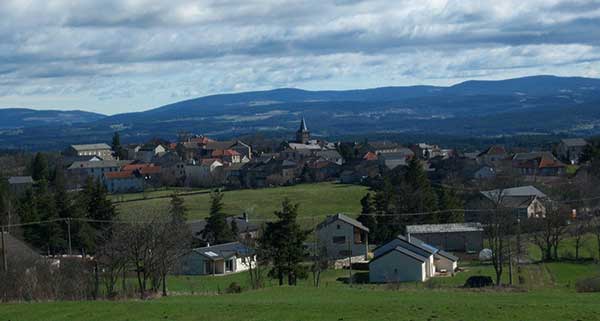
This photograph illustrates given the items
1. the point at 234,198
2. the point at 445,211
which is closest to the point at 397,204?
the point at 445,211

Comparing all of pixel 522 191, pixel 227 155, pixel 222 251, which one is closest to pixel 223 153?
pixel 227 155

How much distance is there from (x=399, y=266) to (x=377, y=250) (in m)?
4.75

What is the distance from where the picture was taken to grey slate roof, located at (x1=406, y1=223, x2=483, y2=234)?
46594 mm

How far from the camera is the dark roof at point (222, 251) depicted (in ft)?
140

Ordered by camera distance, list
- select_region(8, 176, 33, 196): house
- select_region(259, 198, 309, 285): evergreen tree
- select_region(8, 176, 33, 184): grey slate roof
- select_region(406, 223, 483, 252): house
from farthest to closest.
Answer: select_region(8, 176, 33, 184): grey slate roof, select_region(8, 176, 33, 196): house, select_region(406, 223, 483, 252): house, select_region(259, 198, 309, 285): evergreen tree

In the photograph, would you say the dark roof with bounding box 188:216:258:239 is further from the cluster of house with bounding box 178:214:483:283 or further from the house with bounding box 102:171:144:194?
the house with bounding box 102:171:144:194

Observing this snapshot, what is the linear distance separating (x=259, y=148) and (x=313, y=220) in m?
78.2

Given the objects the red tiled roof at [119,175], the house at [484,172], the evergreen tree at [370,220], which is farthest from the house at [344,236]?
the red tiled roof at [119,175]

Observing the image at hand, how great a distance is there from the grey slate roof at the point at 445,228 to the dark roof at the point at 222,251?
30.1 ft

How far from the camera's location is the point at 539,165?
8269 centimetres

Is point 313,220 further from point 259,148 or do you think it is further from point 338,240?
point 259,148

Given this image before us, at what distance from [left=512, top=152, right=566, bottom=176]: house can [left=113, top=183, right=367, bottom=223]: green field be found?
17.5 m

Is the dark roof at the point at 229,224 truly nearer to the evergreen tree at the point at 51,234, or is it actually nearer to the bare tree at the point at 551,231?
the evergreen tree at the point at 51,234

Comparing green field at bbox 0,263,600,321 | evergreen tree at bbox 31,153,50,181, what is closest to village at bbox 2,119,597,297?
evergreen tree at bbox 31,153,50,181
